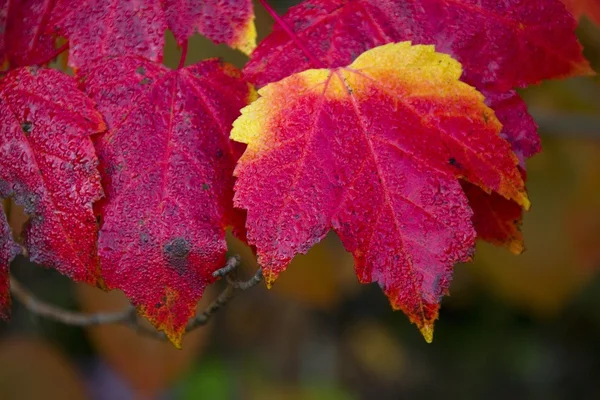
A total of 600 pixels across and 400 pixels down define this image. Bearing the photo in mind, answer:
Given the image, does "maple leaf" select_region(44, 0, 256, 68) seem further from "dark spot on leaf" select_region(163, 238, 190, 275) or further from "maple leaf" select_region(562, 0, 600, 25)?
"maple leaf" select_region(562, 0, 600, 25)

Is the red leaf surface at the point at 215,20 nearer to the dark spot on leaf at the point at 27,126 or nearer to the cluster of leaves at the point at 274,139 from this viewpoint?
the cluster of leaves at the point at 274,139

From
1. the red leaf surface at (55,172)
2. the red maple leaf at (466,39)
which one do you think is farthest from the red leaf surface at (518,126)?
the red leaf surface at (55,172)

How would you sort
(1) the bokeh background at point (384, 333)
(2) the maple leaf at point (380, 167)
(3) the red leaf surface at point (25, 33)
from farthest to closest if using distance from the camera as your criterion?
1. (1) the bokeh background at point (384, 333)
2. (3) the red leaf surface at point (25, 33)
3. (2) the maple leaf at point (380, 167)

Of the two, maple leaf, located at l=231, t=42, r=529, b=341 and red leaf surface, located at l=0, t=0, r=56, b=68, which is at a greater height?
red leaf surface, located at l=0, t=0, r=56, b=68

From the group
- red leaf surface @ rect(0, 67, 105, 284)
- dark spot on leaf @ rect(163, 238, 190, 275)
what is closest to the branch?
dark spot on leaf @ rect(163, 238, 190, 275)

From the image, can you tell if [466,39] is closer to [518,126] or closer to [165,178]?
[518,126]

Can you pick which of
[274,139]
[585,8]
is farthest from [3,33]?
[585,8]

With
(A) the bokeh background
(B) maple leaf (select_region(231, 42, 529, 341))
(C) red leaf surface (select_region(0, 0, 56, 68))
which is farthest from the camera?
(A) the bokeh background
